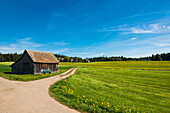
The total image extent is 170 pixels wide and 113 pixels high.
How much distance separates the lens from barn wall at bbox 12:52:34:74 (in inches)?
1158

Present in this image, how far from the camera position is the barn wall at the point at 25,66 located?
2941 centimetres

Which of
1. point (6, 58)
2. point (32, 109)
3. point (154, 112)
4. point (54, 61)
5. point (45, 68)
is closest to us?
point (32, 109)

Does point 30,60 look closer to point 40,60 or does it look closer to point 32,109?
point 40,60

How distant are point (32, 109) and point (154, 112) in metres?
9.27

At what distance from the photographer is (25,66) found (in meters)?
30.6

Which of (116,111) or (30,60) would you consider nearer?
(116,111)

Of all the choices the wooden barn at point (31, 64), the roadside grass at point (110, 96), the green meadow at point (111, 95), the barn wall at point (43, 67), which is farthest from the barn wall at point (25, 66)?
the roadside grass at point (110, 96)

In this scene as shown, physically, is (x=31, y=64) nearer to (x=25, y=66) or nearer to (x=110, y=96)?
(x=25, y=66)

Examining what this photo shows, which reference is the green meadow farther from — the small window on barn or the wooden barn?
the small window on barn

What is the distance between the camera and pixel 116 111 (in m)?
6.13

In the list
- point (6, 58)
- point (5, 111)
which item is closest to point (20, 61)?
point (5, 111)

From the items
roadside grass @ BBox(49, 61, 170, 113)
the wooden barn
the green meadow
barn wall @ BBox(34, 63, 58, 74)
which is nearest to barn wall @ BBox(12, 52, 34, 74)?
the wooden barn

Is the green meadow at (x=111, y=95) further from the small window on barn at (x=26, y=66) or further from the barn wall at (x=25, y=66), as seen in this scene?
the small window on barn at (x=26, y=66)

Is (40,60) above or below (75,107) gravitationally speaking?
above
